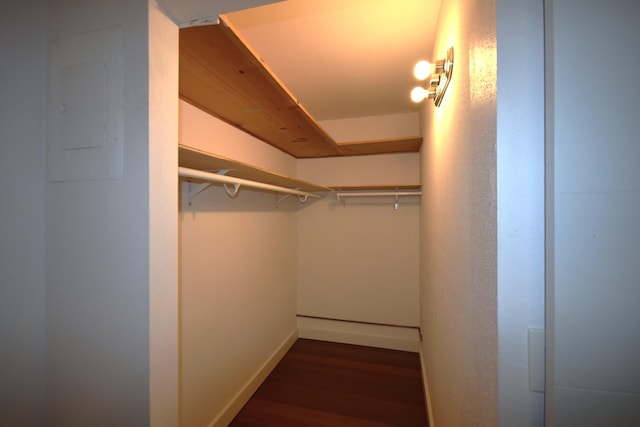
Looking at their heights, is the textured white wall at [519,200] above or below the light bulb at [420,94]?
below

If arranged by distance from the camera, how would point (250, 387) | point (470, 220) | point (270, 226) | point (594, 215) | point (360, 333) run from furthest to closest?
point (360, 333) → point (270, 226) → point (250, 387) → point (470, 220) → point (594, 215)

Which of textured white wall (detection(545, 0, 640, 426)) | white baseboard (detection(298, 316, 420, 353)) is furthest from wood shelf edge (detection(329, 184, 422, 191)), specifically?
textured white wall (detection(545, 0, 640, 426))

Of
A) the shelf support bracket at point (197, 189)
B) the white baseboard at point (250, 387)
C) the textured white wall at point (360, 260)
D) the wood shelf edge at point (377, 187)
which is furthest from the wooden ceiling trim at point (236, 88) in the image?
the white baseboard at point (250, 387)

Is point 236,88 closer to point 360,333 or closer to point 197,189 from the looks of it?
point 197,189

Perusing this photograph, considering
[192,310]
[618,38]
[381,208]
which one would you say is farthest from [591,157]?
[381,208]

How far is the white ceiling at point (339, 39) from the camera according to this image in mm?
1304

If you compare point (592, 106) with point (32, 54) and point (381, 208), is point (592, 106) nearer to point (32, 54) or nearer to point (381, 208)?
point (32, 54)

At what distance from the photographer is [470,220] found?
0.73 meters

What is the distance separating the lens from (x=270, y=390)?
6.98 ft

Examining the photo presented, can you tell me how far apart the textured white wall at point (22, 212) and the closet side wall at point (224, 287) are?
628 millimetres

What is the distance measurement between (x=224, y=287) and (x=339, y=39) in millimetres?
1820

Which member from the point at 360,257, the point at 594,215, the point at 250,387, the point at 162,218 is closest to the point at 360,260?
the point at 360,257

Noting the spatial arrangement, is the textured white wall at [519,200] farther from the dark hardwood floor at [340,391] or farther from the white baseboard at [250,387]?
the white baseboard at [250,387]

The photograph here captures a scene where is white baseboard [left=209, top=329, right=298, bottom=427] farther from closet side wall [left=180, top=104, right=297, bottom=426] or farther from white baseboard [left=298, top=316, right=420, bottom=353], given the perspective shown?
white baseboard [left=298, top=316, right=420, bottom=353]
